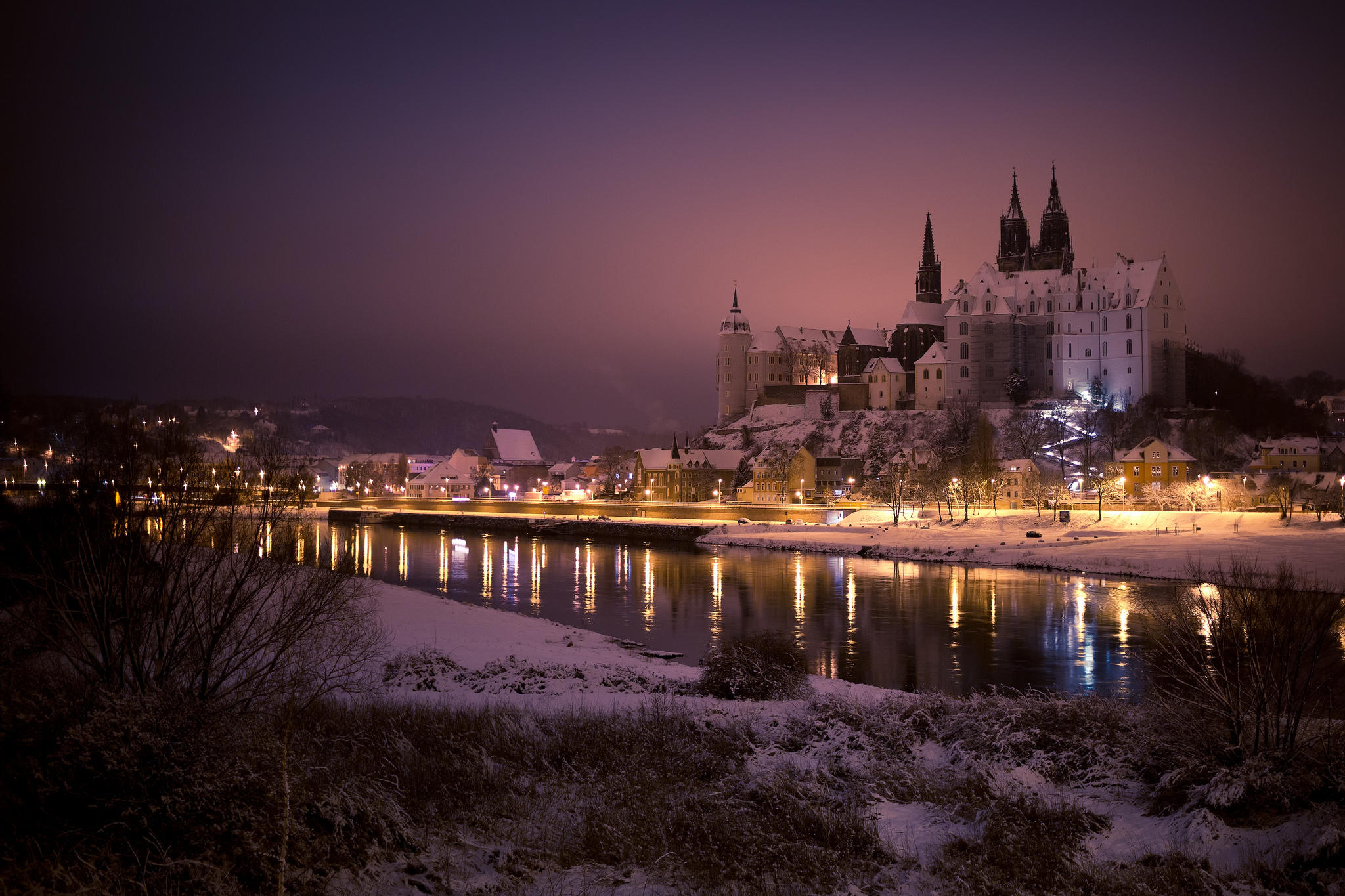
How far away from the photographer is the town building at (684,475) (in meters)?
89.1

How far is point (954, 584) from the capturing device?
37.0 m

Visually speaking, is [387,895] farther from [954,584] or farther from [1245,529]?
[1245,529]

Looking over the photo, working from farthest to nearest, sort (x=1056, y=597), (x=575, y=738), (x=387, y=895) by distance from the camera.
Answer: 1. (x=1056, y=597)
2. (x=575, y=738)
3. (x=387, y=895)

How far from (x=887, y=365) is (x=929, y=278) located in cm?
2229

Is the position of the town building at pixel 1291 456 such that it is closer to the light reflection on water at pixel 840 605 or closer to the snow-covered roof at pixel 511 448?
the light reflection on water at pixel 840 605

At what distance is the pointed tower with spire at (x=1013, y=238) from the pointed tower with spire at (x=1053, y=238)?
2332 millimetres

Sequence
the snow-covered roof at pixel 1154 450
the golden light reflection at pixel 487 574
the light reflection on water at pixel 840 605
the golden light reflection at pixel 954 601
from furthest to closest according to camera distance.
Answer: the snow-covered roof at pixel 1154 450
the golden light reflection at pixel 487 574
the golden light reflection at pixel 954 601
the light reflection on water at pixel 840 605

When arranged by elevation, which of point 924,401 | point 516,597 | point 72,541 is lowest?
point 516,597

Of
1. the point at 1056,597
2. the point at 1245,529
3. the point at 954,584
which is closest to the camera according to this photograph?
the point at 1056,597

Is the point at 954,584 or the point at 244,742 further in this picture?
the point at 954,584

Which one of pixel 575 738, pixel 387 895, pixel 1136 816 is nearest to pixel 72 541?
pixel 575 738

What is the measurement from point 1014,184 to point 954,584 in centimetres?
9226

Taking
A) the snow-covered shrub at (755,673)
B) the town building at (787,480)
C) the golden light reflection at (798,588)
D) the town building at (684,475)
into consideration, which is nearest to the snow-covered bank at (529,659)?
the snow-covered shrub at (755,673)

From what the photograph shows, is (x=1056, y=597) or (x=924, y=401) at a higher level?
(x=924, y=401)
